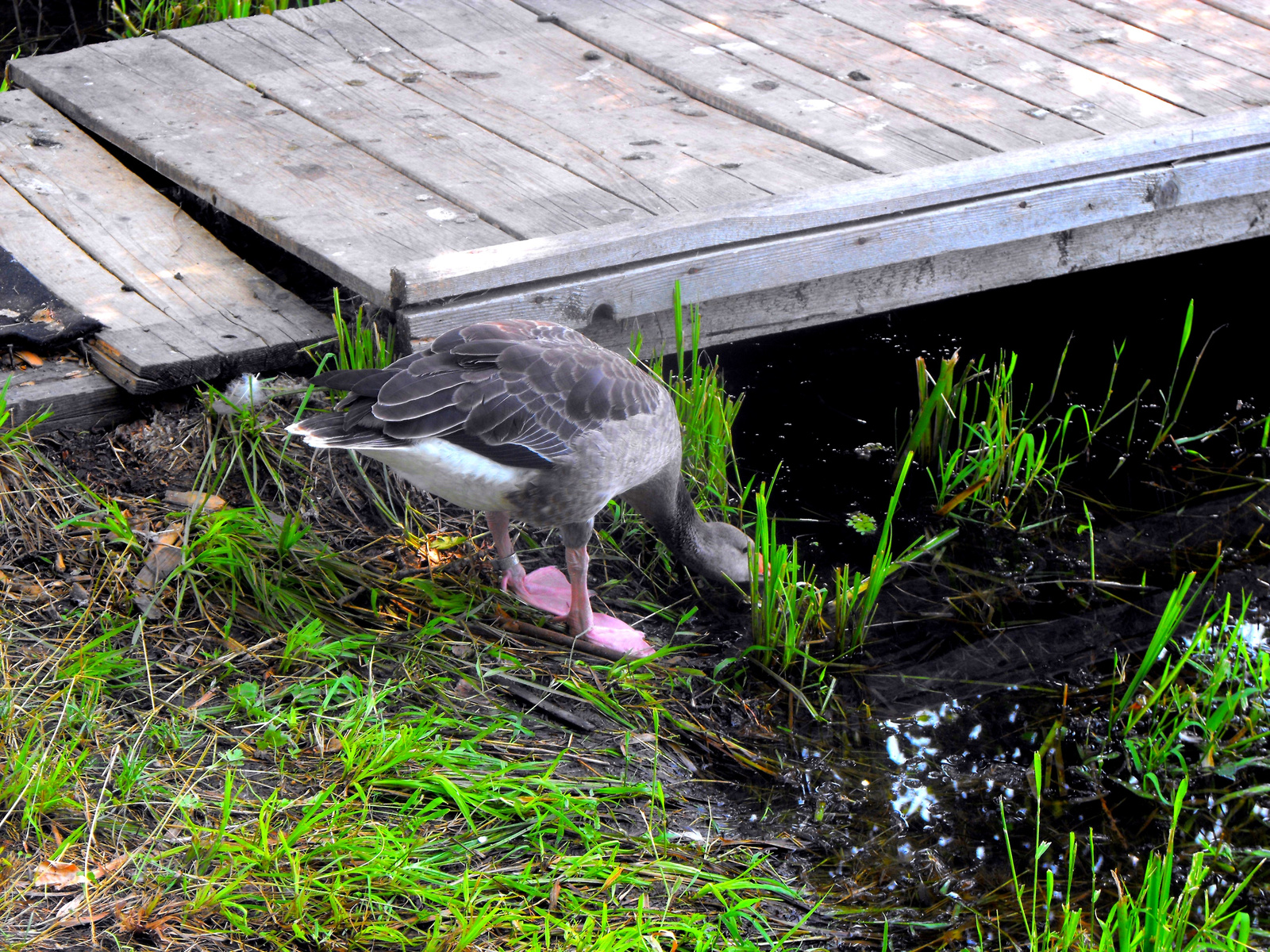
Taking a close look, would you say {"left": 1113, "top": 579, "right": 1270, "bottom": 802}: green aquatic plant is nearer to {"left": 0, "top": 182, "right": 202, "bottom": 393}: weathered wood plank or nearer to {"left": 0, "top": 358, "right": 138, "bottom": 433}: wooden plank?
{"left": 0, "top": 182, "right": 202, "bottom": 393}: weathered wood plank

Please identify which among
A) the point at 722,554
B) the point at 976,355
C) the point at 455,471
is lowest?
the point at 976,355

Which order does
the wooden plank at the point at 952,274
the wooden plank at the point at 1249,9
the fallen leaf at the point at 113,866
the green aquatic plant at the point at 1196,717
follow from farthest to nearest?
1. the wooden plank at the point at 1249,9
2. the wooden plank at the point at 952,274
3. the green aquatic plant at the point at 1196,717
4. the fallen leaf at the point at 113,866

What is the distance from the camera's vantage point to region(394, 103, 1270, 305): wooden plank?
3678mm

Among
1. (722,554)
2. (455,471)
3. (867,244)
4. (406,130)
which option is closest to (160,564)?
(455,471)

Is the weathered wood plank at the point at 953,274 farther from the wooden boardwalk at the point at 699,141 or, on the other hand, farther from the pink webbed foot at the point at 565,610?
the pink webbed foot at the point at 565,610

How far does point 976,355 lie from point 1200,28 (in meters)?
1.85

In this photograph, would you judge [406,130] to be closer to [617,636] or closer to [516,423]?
[516,423]

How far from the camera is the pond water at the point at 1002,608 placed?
9.91 ft

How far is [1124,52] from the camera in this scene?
5.20 meters

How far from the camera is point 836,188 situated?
13.5ft

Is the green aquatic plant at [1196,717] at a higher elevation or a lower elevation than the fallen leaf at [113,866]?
lower

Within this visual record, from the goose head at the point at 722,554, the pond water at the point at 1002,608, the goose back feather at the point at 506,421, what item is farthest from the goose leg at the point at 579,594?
the pond water at the point at 1002,608

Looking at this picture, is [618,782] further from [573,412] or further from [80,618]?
[80,618]

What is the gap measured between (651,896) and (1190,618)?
215 cm
